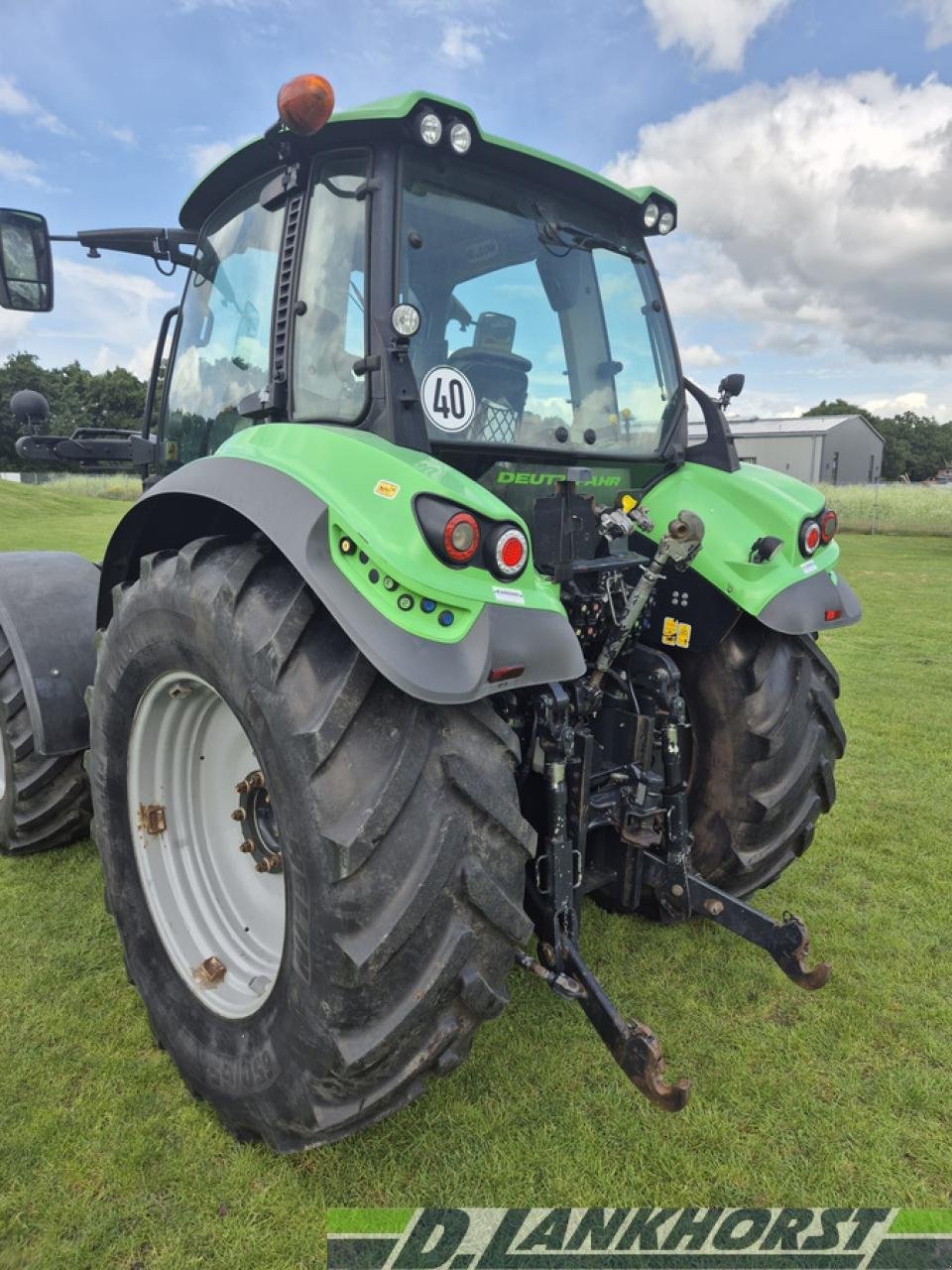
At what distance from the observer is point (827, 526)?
289 centimetres

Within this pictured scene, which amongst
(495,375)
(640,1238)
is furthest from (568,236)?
(640,1238)

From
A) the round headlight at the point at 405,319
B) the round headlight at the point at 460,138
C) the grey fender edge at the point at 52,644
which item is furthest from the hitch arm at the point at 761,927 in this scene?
the grey fender edge at the point at 52,644

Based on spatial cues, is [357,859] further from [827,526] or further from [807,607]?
[827,526]

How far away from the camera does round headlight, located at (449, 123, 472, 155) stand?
218 cm

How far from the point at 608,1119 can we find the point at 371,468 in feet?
5.99

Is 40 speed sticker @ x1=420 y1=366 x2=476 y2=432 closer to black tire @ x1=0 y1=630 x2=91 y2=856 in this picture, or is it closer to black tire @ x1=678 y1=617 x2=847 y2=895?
black tire @ x1=678 y1=617 x2=847 y2=895

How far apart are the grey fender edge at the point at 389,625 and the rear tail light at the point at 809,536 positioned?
48.3 inches

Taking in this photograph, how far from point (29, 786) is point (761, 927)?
281 cm

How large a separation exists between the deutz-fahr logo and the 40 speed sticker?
2.01m

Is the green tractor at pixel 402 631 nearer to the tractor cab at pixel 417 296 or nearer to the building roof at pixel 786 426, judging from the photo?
the tractor cab at pixel 417 296

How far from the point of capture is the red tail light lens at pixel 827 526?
9.36 ft

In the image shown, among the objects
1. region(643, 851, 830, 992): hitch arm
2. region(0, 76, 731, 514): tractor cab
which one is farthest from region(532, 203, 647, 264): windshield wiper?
region(643, 851, 830, 992): hitch arm

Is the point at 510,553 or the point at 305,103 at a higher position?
the point at 305,103

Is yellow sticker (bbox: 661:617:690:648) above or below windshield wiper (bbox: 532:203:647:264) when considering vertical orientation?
below
